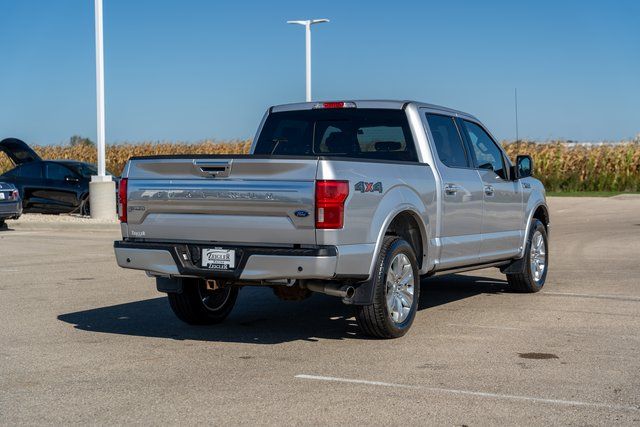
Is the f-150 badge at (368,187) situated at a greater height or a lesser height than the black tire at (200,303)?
greater

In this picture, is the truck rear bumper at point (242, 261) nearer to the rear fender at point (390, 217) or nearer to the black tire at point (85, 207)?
the rear fender at point (390, 217)

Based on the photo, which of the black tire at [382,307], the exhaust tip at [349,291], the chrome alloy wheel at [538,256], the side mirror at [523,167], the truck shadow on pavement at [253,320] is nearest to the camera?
the exhaust tip at [349,291]

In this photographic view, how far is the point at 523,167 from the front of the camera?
1151 centimetres

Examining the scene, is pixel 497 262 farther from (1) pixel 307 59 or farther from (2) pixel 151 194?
(1) pixel 307 59

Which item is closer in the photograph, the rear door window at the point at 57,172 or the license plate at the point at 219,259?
the license plate at the point at 219,259

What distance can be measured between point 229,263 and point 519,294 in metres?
4.82

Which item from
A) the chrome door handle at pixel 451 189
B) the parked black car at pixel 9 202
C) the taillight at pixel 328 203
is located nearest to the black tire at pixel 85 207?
the parked black car at pixel 9 202

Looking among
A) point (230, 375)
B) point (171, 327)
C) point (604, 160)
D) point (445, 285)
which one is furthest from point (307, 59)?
point (230, 375)

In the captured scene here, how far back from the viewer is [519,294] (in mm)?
11898

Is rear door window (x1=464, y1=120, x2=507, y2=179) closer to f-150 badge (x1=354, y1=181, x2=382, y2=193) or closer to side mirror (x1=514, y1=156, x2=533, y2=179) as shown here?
side mirror (x1=514, y1=156, x2=533, y2=179)

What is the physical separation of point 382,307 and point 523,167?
374cm

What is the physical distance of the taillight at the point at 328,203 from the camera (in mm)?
7816

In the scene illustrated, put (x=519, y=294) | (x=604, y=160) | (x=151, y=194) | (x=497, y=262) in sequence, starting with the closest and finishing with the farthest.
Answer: (x=151, y=194) → (x=497, y=262) → (x=519, y=294) → (x=604, y=160)

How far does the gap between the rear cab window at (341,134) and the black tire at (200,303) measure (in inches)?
61.5
